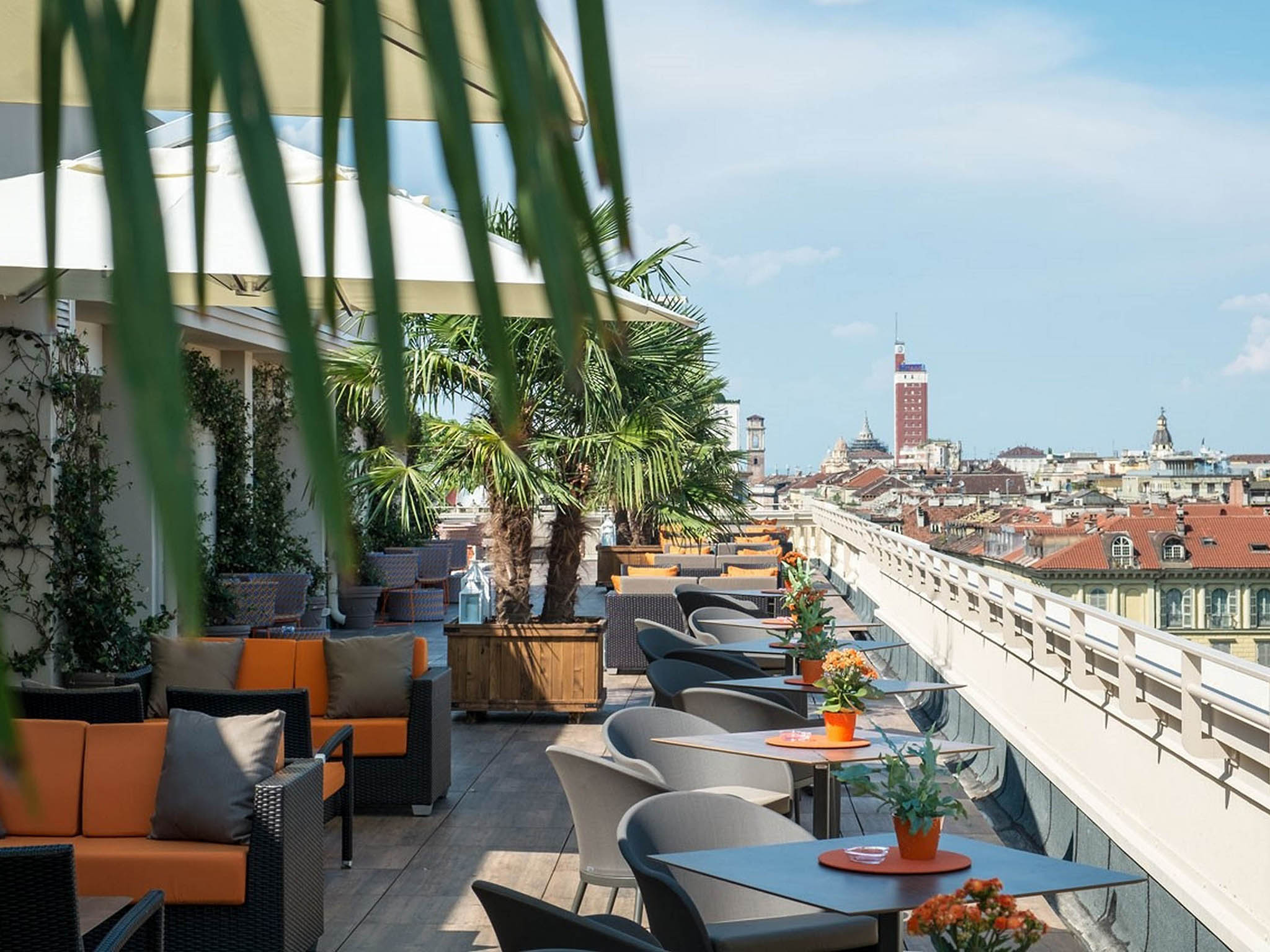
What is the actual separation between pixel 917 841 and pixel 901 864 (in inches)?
3.0

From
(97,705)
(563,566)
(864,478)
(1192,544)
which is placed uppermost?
(864,478)

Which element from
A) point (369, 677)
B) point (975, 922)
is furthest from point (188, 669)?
point (975, 922)

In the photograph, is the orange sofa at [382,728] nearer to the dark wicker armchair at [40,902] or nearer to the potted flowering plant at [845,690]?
the potted flowering plant at [845,690]

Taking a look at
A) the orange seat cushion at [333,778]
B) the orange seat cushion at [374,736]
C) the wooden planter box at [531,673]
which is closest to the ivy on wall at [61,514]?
the wooden planter box at [531,673]

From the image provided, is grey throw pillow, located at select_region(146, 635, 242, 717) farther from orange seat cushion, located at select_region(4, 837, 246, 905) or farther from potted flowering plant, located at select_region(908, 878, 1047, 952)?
potted flowering plant, located at select_region(908, 878, 1047, 952)

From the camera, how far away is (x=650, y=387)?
1128cm

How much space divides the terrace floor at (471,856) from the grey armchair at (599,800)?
0.63 meters

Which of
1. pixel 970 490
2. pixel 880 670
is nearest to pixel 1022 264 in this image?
pixel 970 490

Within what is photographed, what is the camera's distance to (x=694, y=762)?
665 cm

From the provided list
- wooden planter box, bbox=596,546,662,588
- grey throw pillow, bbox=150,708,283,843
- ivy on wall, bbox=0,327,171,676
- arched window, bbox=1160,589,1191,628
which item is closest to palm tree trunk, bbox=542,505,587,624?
ivy on wall, bbox=0,327,171,676

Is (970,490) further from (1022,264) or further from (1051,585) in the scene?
(1051,585)

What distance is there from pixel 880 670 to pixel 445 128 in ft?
48.8

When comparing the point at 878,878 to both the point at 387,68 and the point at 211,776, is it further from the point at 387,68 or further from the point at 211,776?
the point at 387,68

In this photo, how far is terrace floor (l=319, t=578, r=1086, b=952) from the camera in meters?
5.85
